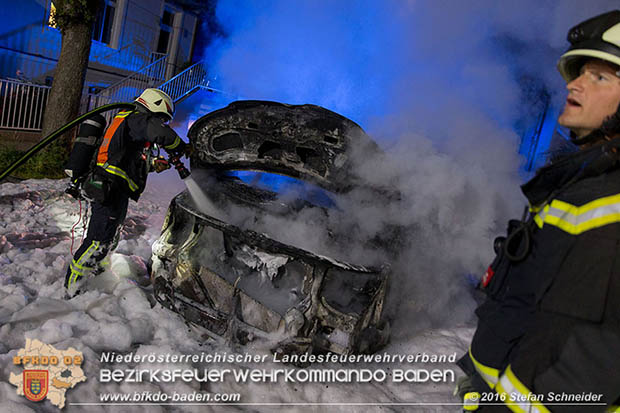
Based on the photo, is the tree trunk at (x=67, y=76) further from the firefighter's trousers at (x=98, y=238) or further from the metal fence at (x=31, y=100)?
the firefighter's trousers at (x=98, y=238)

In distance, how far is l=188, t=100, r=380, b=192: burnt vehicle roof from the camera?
3584mm

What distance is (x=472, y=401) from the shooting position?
57.8 inches

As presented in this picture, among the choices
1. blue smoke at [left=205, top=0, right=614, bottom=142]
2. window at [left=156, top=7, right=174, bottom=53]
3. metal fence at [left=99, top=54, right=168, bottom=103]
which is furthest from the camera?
window at [left=156, top=7, right=174, bottom=53]

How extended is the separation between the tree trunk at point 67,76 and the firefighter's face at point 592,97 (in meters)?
8.64

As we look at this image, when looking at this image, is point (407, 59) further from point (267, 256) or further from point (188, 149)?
point (267, 256)

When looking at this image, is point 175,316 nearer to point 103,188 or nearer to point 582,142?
point 103,188

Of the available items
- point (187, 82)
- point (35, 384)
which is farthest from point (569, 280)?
point (187, 82)

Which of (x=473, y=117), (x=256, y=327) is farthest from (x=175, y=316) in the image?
(x=473, y=117)

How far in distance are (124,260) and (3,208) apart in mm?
2408

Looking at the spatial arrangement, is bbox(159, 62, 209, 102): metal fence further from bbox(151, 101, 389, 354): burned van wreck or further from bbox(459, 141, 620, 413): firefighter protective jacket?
bbox(459, 141, 620, 413): firefighter protective jacket

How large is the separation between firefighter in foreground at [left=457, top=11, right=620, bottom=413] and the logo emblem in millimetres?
2154

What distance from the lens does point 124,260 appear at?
426cm

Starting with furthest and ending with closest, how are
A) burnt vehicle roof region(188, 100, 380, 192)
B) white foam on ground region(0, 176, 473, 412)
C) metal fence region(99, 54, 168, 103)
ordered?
1. metal fence region(99, 54, 168, 103)
2. burnt vehicle roof region(188, 100, 380, 192)
3. white foam on ground region(0, 176, 473, 412)

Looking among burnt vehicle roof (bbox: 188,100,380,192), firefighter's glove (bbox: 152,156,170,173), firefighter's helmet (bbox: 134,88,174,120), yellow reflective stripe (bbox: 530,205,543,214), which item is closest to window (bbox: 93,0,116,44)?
firefighter's helmet (bbox: 134,88,174,120)
